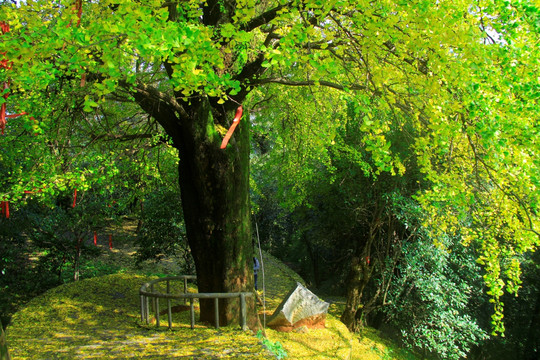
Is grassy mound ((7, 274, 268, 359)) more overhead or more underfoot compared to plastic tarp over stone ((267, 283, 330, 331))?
more overhead

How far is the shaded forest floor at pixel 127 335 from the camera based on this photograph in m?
4.72

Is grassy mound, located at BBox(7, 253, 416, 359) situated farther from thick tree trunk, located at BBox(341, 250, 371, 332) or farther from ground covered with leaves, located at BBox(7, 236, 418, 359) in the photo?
thick tree trunk, located at BBox(341, 250, 371, 332)

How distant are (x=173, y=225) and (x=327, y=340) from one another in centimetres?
483

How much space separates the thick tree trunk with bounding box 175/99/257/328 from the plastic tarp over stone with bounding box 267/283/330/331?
1.60 meters

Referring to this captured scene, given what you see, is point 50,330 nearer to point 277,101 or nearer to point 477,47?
point 277,101

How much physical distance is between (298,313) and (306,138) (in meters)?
3.70

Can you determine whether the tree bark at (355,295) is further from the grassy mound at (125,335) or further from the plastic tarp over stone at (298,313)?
the plastic tarp over stone at (298,313)

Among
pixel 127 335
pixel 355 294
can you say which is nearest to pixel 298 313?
pixel 355 294

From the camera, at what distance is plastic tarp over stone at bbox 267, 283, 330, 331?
7.93 meters

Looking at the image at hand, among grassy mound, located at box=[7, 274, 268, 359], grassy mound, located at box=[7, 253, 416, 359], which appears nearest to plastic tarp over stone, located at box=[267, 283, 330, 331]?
grassy mound, located at box=[7, 253, 416, 359]

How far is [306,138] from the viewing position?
29.6ft

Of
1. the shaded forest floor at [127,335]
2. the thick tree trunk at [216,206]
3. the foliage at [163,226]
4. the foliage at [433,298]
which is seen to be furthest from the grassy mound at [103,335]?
the foliage at [433,298]

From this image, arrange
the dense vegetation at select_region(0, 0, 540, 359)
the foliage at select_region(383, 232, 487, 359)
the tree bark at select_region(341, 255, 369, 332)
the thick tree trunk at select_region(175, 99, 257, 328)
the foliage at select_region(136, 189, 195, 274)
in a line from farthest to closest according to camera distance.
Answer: the foliage at select_region(136, 189, 195, 274)
the tree bark at select_region(341, 255, 369, 332)
the foliage at select_region(383, 232, 487, 359)
the thick tree trunk at select_region(175, 99, 257, 328)
the dense vegetation at select_region(0, 0, 540, 359)

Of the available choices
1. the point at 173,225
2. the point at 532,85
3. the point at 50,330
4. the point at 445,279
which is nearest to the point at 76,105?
the point at 50,330
